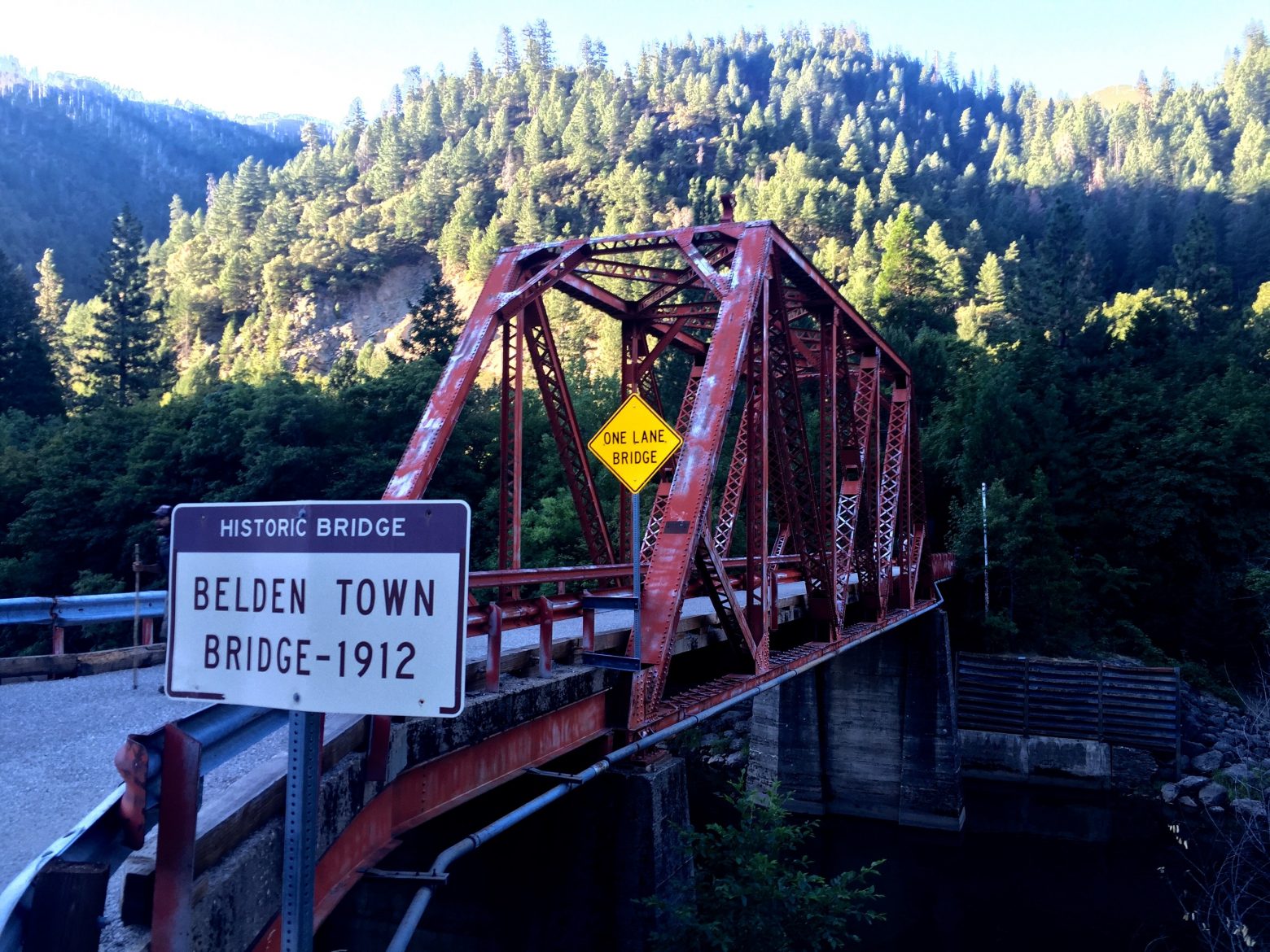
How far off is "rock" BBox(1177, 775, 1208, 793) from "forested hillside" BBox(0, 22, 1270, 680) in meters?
6.39

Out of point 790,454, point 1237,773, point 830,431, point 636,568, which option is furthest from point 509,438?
point 1237,773

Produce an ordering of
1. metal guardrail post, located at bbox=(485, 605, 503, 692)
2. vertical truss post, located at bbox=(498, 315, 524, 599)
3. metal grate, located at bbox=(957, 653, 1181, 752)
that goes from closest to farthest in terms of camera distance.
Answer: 1. metal guardrail post, located at bbox=(485, 605, 503, 692)
2. vertical truss post, located at bbox=(498, 315, 524, 599)
3. metal grate, located at bbox=(957, 653, 1181, 752)

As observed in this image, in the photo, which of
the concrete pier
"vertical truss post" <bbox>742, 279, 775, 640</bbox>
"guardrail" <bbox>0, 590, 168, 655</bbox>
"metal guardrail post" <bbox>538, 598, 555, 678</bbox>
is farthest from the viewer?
the concrete pier

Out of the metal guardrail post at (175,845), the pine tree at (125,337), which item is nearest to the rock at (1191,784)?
the metal guardrail post at (175,845)

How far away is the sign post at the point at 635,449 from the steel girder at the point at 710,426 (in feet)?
1.58

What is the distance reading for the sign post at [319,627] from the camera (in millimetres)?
2572

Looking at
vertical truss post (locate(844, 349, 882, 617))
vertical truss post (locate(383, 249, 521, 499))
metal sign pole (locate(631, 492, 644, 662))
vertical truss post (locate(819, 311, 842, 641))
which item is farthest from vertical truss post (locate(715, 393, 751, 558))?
metal sign pole (locate(631, 492, 644, 662))

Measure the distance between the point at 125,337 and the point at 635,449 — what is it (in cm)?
6185

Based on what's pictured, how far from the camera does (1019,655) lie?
31484 millimetres

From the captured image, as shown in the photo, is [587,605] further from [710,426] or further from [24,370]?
[24,370]

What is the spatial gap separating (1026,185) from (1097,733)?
4170 inches

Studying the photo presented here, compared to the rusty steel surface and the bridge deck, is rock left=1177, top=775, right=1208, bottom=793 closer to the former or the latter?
the bridge deck

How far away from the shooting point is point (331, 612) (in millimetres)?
2658

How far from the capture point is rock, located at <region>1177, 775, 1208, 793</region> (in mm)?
26547
